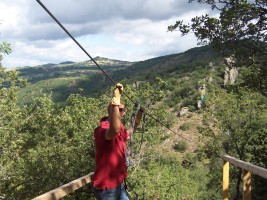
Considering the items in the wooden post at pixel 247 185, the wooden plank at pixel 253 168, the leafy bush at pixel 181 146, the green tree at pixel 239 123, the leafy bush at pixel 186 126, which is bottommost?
the leafy bush at pixel 181 146

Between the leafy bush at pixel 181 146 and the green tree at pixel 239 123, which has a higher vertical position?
the green tree at pixel 239 123

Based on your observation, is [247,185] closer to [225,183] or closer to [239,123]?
[225,183]

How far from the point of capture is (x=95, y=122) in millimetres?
20359

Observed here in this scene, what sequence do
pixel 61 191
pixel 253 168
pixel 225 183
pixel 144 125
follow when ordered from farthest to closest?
pixel 144 125 → pixel 225 183 → pixel 253 168 → pixel 61 191

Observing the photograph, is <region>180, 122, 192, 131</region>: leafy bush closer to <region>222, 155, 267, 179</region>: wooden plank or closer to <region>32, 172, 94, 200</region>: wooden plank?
<region>222, 155, 267, 179</region>: wooden plank

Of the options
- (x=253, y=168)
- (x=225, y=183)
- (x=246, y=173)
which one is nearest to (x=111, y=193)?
(x=253, y=168)

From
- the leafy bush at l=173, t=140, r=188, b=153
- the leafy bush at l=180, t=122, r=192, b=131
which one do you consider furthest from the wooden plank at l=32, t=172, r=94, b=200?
the leafy bush at l=173, t=140, r=188, b=153

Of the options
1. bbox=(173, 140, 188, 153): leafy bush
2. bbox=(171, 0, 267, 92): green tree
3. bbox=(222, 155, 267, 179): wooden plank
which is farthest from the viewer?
bbox=(173, 140, 188, 153): leafy bush

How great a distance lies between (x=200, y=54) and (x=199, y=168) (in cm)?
6530

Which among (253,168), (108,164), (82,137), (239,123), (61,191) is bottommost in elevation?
(239,123)

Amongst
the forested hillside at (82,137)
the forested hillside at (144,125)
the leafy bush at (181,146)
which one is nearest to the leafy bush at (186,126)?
the leafy bush at (181,146)

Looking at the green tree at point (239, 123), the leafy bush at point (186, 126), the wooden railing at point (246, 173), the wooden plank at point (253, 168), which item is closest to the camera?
the wooden plank at point (253, 168)

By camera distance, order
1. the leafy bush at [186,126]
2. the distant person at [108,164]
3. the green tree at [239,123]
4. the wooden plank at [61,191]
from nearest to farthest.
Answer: the wooden plank at [61,191] → the distant person at [108,164] → the green tree at [239,123] → the leafy bush at [186,126]

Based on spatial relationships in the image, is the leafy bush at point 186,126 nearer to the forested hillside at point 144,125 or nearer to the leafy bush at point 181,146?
the leafy bush at point 181,146
